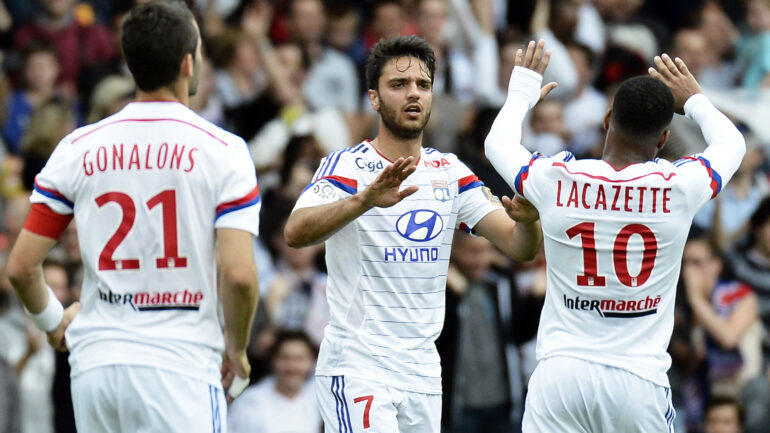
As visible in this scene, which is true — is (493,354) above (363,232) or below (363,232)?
below

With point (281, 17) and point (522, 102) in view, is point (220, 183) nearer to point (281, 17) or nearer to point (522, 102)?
point (522, 102)

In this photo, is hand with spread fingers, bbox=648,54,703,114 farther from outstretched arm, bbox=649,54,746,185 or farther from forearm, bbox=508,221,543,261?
forearm, bbox=508,221,543,261

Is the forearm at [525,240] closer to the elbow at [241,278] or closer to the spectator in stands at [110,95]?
the elbow at [241,278]

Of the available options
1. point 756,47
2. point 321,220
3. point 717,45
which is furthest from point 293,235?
point 717,45

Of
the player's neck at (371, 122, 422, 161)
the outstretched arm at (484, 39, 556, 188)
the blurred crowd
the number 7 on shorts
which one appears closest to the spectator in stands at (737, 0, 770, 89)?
the blurred crowd

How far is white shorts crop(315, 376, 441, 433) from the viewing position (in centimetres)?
771

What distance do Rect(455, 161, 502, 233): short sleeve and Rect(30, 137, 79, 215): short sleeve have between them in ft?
8.59

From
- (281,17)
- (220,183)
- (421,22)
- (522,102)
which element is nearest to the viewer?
(220,183)

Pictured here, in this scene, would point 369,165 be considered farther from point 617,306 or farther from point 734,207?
point 734,207

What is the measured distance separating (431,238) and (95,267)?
224 cm

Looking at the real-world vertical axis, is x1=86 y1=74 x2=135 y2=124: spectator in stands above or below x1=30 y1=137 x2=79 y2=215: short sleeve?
above

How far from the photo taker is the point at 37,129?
1396 centimetres

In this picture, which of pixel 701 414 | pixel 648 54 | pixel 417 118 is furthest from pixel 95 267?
pixel 648 54

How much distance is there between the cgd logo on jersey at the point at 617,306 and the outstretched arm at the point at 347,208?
45.7 inches
